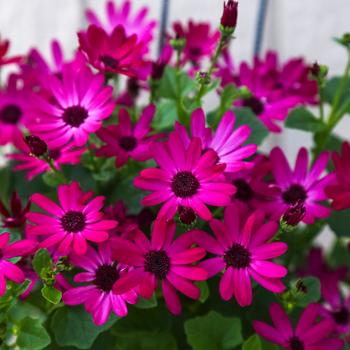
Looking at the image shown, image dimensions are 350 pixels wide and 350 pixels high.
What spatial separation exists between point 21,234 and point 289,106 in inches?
12.8

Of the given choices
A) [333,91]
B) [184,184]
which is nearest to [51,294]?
[184,184]

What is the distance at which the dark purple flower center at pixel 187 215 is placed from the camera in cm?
44

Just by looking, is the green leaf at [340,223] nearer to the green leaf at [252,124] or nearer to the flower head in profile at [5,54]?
the green leaf at [252,124]

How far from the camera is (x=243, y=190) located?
1.75 ft

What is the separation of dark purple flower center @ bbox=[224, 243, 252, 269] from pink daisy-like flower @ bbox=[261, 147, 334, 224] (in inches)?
3.0

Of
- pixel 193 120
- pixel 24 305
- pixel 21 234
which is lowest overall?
pixel 24 305

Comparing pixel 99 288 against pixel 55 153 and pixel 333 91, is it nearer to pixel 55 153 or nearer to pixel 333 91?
pixel 55 153

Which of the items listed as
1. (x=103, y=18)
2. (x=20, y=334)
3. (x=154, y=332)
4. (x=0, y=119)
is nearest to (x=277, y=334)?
(x=154, y=332)

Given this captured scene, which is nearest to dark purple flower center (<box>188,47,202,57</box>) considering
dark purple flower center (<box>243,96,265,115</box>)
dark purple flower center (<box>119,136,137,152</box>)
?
dark purple flower center (<box>243,96,265,115</box>)

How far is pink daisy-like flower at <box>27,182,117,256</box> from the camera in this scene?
446 mm

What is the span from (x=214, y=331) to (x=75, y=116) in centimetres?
25

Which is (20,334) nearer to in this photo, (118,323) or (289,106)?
(118,323)

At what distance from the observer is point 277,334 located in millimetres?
510

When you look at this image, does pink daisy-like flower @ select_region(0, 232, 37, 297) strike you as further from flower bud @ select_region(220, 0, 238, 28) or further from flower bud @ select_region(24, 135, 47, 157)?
flower bud @ select_region(220, 0, 238, 28)
